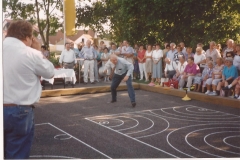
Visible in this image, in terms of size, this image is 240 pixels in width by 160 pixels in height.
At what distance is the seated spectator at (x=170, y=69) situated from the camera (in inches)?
323

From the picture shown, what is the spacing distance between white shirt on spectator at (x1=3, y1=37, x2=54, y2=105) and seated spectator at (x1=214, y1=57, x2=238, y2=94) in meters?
4.83

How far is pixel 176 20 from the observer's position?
848 centimetres

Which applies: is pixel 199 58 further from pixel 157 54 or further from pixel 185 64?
pixel 157 54

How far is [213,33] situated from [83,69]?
3739mm

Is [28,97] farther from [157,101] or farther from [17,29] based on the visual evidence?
[157,101]

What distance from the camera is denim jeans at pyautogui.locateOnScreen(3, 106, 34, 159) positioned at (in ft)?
8.96

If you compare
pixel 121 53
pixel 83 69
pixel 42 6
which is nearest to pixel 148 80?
pixel 121 53

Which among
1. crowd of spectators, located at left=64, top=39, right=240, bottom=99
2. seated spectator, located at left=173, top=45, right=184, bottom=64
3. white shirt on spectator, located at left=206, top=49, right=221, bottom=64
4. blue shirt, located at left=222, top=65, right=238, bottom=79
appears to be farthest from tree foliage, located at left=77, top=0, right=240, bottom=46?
blue shirt, located at left=222, top=65, right=238, bottom=79

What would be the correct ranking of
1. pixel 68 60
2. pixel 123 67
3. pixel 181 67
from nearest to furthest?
1. pixel 123 67
2. pixel 181 67
3. pixel 68 60

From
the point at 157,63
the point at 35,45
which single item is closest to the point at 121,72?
the point at 157,63

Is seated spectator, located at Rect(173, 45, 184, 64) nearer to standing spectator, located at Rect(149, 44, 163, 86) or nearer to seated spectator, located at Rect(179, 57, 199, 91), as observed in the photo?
standing spectator, located at Rect(149, 44, 163, 86)

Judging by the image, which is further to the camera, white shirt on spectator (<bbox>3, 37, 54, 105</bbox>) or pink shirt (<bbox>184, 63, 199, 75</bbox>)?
pink shirt (<bbox>184, 63, 199, 75</bbox>)

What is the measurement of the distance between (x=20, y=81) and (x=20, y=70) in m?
0.09

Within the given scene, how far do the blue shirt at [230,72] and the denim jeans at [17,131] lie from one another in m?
4.91
